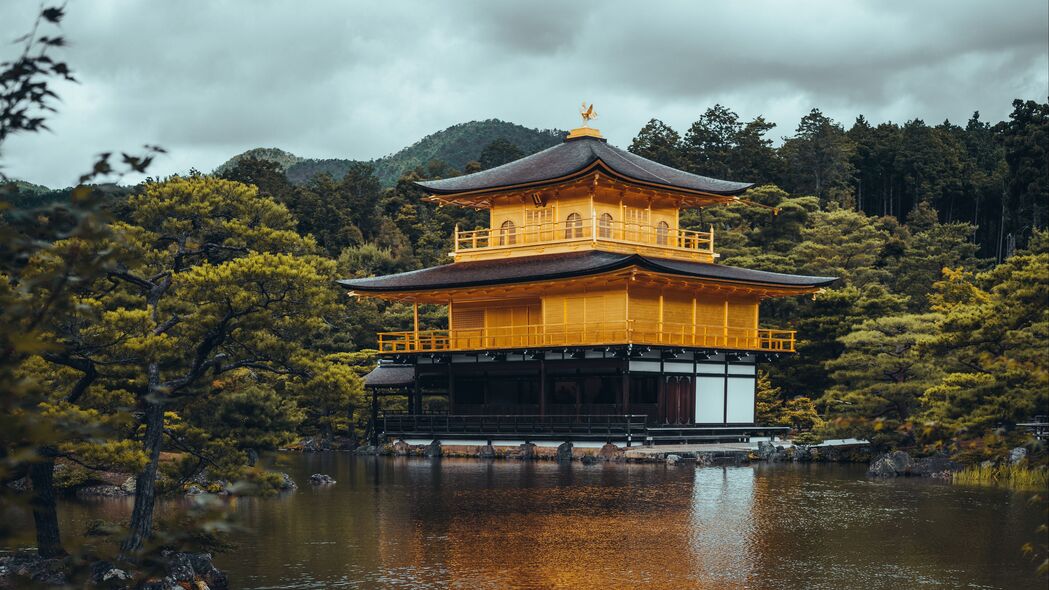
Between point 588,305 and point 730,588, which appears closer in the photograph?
point 730,588

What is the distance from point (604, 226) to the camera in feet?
148

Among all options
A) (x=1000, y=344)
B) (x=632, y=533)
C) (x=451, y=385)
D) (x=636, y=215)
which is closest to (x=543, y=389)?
(x=451, y=385)

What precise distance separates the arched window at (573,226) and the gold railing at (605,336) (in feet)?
14.3

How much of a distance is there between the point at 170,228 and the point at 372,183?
6547 centimetres

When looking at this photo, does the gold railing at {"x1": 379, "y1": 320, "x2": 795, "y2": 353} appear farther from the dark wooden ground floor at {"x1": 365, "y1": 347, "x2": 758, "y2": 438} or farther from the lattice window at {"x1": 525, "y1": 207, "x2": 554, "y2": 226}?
the lattice window at {"x1": 525, "y1": 207, "x2": 554, "y2": 226}

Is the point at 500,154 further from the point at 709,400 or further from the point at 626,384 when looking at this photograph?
the point at 626,384

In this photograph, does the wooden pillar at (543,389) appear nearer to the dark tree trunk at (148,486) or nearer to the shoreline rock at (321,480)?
the shoreline rock at (321,480)

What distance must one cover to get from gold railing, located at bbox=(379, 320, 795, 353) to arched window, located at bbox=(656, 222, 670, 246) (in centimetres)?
519

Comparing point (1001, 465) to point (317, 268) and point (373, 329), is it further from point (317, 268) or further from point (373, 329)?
point (373, 329)

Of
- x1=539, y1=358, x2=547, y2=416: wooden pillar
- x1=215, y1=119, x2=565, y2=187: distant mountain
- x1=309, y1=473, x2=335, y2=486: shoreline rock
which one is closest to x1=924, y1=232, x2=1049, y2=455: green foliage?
x1=539, y1=358, x2=547, y2=416: wooden pillar

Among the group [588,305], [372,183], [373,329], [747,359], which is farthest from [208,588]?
[372,183]

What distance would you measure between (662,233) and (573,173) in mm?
6395

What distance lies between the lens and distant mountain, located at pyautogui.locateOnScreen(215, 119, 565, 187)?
154m

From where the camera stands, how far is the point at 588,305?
41.9m
